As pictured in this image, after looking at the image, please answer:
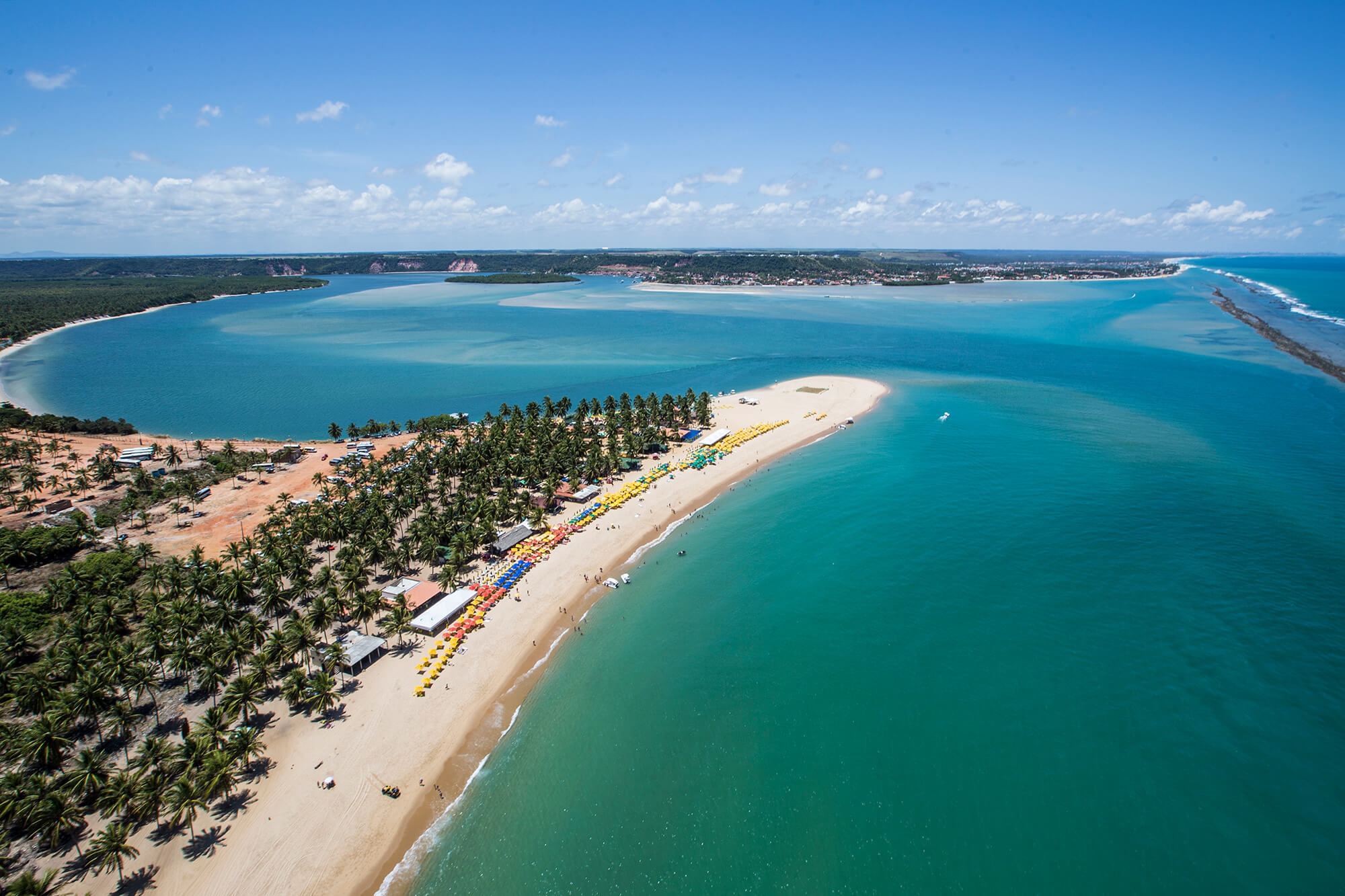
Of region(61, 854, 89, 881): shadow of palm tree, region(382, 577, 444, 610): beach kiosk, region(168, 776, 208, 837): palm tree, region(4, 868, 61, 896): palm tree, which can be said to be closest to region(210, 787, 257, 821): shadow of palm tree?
region(168, 776, 208, 837): palm tree

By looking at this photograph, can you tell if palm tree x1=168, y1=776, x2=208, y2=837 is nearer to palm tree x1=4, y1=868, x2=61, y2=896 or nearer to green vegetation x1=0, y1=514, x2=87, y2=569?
palm tree x1=4, y1=868, x2=61, y2=896

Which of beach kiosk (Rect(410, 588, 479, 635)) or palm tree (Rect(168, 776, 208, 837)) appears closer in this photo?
palm tree (Rect(168, 776, 208, 837))

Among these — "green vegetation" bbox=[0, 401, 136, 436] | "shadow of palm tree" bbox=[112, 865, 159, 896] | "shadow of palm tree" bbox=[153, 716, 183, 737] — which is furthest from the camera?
"green vegetation" bbox=[0, 401, 136, 436]

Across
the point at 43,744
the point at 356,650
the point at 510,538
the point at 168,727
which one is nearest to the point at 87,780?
the point at 43,744

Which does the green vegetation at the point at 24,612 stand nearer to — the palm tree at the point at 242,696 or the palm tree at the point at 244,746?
the palm tree at the point at 242,696

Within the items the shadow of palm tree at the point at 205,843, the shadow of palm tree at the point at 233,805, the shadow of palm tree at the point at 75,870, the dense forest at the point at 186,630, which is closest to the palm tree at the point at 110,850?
the dense forest at the point at 186,630

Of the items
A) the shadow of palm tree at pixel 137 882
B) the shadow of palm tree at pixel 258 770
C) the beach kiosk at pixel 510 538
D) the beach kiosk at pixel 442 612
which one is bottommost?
the shadow of palm tree at pixel 137 882
